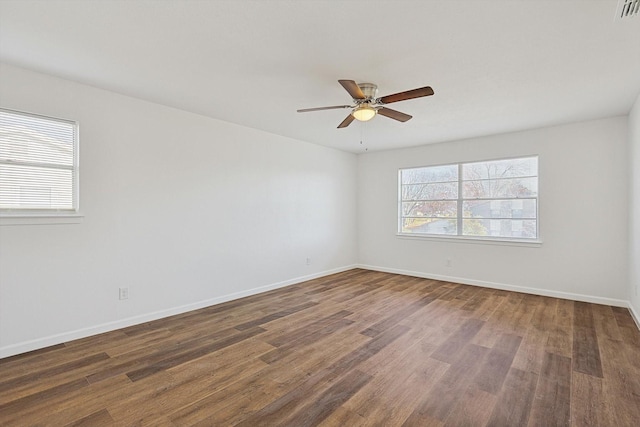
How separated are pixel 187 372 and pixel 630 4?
394 cm

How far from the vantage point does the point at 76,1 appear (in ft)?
6.12

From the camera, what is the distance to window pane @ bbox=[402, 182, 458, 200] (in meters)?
5.58

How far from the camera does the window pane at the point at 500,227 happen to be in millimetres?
4773

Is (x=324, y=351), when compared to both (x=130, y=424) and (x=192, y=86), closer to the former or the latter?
(x=130, y=424)

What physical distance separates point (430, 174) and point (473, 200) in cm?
94

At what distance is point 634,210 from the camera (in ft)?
11.8

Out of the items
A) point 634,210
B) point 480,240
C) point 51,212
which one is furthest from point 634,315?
point 51,212

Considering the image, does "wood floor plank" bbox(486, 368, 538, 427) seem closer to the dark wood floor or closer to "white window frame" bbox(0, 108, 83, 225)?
the dark wood floor

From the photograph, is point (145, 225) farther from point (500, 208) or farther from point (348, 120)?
point (500, 208)

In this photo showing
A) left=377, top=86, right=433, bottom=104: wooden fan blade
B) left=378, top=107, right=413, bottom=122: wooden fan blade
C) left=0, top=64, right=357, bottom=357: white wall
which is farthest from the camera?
left=378, top=107, right=413, bottom=122: wooden fan blade

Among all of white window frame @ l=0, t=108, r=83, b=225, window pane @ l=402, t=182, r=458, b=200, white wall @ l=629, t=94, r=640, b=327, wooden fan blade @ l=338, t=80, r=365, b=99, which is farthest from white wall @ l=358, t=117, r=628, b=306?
white window frame @ l=0, t=108, r=83, b=225

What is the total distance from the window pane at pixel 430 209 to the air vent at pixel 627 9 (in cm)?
377

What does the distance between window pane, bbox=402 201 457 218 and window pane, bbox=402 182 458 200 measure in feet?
0.38

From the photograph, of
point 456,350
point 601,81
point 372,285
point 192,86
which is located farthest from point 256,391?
point 601,81
